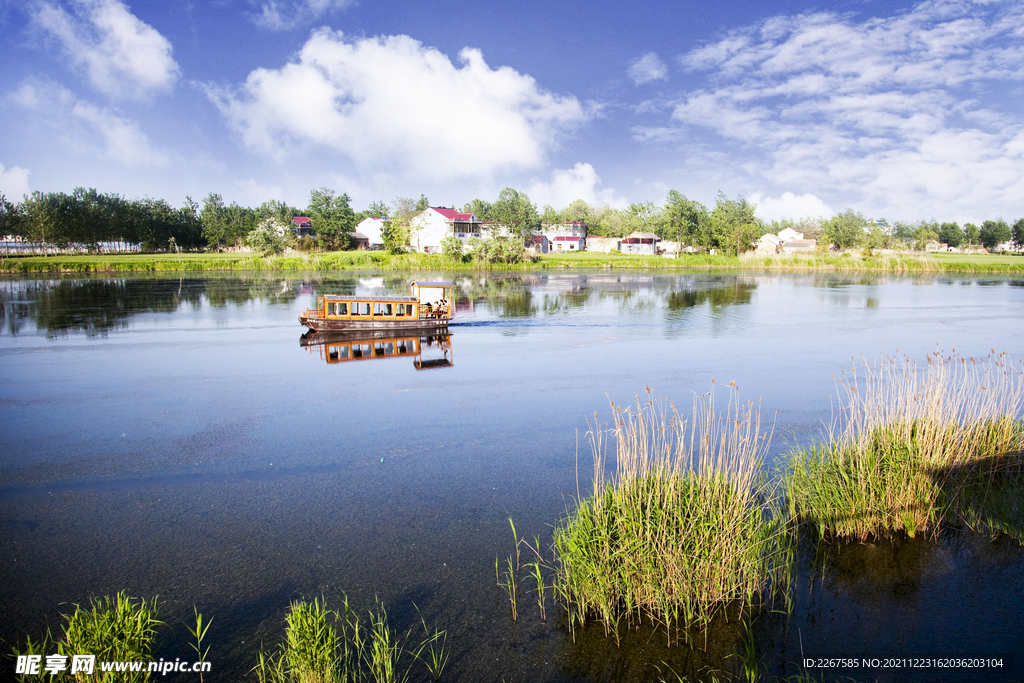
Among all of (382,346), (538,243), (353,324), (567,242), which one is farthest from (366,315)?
(567,242)

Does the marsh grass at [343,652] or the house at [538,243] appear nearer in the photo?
the marsh grass at [343,652]

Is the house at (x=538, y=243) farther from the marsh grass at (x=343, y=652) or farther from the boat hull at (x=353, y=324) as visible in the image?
the marsh grass at (x=343, y=652)

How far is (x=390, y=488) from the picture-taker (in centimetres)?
1164

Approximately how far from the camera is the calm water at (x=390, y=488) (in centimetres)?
713

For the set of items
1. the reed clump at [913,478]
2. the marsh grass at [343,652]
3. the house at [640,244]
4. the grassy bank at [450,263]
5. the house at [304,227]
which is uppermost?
the house at [304,227]

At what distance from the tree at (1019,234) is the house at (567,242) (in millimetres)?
130549

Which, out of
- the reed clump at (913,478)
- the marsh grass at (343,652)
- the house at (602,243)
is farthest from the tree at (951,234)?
the marsh grass at (343,652)

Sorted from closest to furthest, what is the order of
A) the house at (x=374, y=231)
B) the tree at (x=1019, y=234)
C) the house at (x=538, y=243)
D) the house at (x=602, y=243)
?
1. the house at (x=374, y=231)
2. the house at (x=538, y=243)
3. the house at (x=602, y=243)
4. the tree at (x=1019, y=234)

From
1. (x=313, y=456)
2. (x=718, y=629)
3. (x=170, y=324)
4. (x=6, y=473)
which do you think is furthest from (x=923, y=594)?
(x=170, y=324)

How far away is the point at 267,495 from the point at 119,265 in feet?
298

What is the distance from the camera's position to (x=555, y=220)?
→ 147625 mm

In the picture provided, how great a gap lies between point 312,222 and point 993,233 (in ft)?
629

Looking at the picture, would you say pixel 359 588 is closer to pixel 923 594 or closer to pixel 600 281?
pixel 923 594

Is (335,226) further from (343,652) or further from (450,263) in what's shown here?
(343,652)
